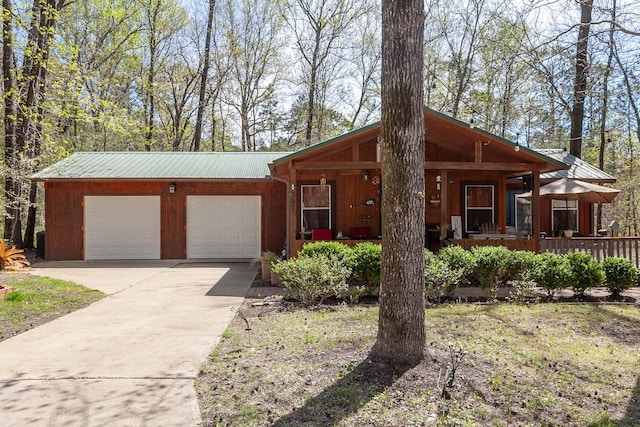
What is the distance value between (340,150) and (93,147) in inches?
643

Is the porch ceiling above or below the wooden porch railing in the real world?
above

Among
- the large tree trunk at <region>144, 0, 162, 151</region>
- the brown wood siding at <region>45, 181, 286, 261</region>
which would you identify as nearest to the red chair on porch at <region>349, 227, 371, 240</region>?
the brown wood siding at <region>45, 181, 286, 261</region>

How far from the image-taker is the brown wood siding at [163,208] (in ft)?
39.8

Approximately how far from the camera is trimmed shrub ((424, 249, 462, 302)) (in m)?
6.44

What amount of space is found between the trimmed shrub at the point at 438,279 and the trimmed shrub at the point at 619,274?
8.52 feet

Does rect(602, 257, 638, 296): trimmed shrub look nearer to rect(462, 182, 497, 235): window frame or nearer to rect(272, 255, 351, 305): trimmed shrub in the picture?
rect(462, 182, 497, 235): window frame

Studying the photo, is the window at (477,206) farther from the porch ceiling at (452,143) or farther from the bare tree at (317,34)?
the bare tree at (317,34)

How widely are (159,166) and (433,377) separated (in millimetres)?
11401

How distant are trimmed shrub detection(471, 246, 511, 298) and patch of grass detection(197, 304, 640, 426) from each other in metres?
1.67

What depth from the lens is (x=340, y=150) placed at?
1036cm

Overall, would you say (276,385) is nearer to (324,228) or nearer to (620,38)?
(324,228)

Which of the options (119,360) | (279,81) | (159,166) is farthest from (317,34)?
(119,360)

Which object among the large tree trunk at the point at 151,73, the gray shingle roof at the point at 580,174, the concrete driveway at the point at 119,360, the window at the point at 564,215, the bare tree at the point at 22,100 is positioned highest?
the large tree trunk at the point at 151,73

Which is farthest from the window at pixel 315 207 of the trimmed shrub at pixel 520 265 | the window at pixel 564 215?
the window at pixel 564 215
